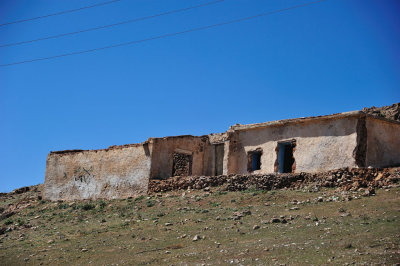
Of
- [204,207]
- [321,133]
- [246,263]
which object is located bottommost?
[246,263]

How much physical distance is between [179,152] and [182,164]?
210cm

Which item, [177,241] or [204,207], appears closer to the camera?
[177,241]

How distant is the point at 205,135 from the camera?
3170 cm

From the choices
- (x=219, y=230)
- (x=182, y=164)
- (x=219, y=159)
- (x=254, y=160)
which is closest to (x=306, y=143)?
(x=254, y=160)

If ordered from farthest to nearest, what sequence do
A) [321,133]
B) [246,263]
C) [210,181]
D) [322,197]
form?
1. [210,181]
2. [321,133]
3. [322,197]
4. [246,263]

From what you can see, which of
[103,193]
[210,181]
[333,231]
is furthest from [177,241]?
[103,193]

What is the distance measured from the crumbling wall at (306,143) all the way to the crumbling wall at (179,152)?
3462 millimetres

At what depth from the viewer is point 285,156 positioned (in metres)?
27.3

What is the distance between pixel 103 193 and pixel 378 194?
1591 cm

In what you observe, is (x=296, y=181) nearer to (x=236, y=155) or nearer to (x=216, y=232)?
(x=236, y=155)

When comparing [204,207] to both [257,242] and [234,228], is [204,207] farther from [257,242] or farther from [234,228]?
[257,242]

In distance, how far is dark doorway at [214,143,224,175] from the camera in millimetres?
31862

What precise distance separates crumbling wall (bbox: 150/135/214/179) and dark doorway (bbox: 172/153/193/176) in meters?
0.18

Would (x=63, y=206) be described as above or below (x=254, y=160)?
below
